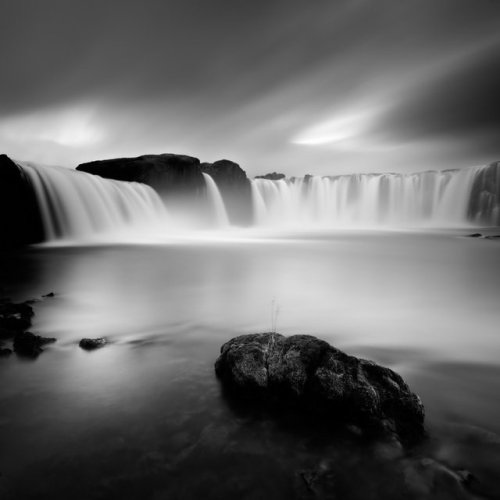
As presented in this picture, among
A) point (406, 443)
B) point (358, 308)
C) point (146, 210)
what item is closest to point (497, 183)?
point (146, 210)

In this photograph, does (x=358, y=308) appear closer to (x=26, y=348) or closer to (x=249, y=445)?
(x=249, y=445)

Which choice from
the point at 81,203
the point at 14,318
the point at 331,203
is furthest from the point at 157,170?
the point at 331,203

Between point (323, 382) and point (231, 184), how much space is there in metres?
49.2

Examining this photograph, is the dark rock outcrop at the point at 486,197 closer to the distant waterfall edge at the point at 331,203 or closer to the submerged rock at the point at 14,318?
the distant waterfall edge at the point at 331,203

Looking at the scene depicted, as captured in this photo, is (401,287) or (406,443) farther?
(401,287)

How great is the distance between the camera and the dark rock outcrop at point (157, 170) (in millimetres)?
35312

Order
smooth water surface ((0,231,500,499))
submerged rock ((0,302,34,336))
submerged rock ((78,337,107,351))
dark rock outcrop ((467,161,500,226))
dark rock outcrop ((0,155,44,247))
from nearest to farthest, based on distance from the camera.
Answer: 1. smooth water surface ((0,231,500,499))
2. submerged rock ((78,337,107,351))
3. submerged rock ((0,302,34,336))
4. dark rock outcrop ((0,155,44,247))
5. dark rock outcrop ((467,161,500,226))

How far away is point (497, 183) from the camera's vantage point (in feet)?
160

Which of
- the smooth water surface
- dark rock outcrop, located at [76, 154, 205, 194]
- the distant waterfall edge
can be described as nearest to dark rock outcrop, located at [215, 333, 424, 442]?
the smooth water surface

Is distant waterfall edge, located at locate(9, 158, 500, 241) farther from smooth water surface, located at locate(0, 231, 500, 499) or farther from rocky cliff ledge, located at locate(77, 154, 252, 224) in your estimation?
smooth water surface, located at locate(0, 231, 500, 499)

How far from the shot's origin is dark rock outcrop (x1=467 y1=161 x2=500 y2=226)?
48.6 metres

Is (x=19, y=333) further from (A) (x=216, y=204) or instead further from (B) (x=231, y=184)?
(B) (x=231, y=184)

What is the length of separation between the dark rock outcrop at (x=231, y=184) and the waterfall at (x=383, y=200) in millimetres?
2910

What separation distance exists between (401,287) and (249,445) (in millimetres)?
8151
